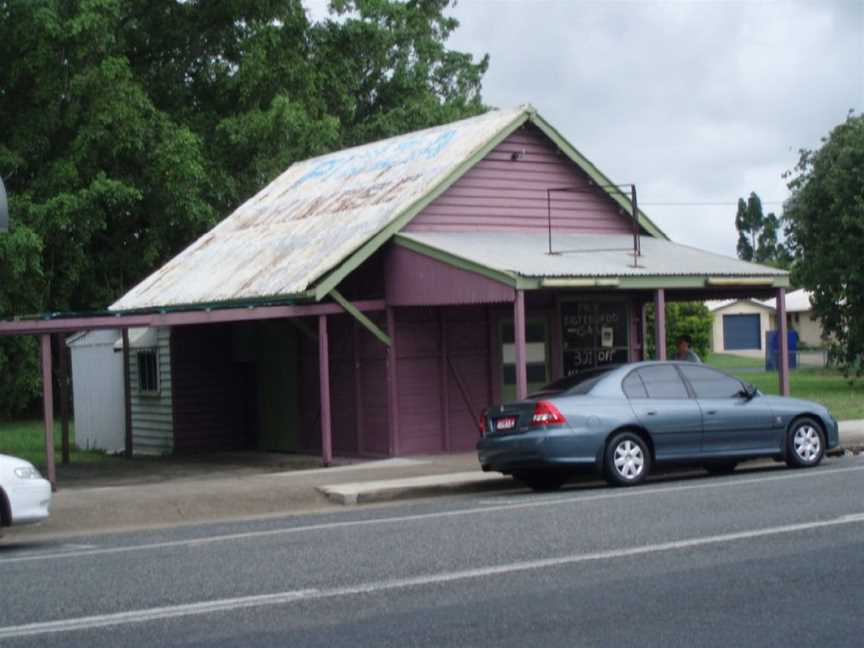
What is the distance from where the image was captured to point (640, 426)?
1609 centimetres

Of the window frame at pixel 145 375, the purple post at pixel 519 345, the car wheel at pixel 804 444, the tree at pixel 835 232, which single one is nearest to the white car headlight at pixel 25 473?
the purple post at pixel 519 345

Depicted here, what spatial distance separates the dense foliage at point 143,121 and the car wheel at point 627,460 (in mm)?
20566

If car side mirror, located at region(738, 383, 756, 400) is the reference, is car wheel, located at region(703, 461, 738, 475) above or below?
below

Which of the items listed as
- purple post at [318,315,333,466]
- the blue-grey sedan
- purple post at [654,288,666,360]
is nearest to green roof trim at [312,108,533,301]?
purple post at [318,315,333,466]

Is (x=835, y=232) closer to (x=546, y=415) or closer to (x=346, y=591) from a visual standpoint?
(x=546, y=415)

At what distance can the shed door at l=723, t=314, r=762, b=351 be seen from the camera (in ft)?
266

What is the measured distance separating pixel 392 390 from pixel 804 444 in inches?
257

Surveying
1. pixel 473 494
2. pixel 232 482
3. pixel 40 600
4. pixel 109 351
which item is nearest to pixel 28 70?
pixel 109 351

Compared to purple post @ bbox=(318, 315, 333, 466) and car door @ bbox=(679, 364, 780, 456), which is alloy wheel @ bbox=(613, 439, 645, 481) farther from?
purple post @ bbox=(318, 315, 333, 466)

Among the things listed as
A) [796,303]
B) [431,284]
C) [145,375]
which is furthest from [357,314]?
[796,303]

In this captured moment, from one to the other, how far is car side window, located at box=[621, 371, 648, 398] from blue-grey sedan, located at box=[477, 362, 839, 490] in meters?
0.01

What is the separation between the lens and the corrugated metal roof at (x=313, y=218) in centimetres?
2155

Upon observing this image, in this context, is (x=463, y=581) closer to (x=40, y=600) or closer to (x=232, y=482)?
(x=40, y=600)

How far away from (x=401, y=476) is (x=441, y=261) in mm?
3472
